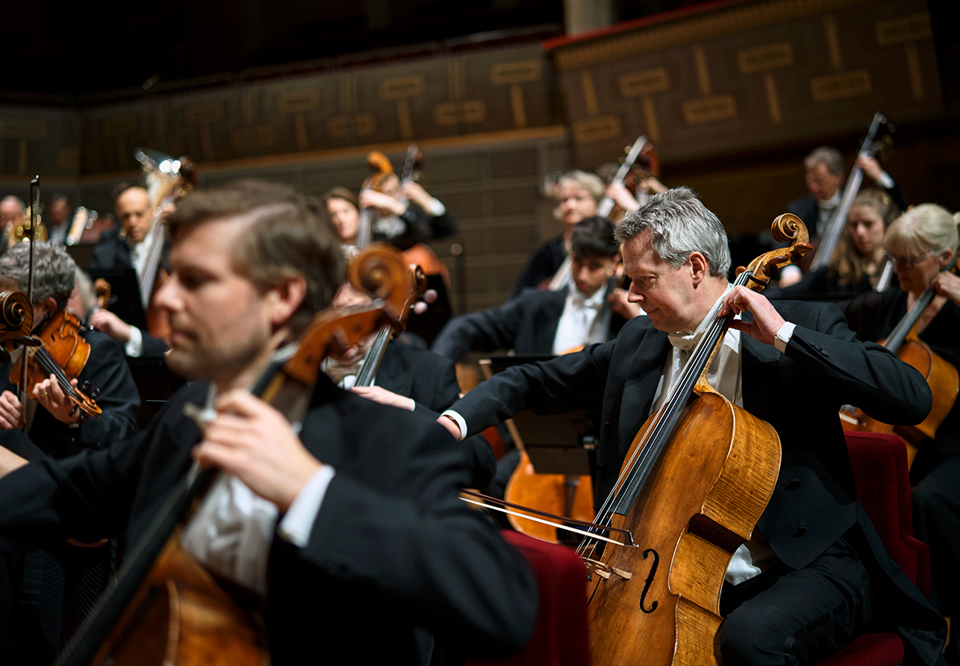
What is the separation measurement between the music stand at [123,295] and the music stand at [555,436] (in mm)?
1959

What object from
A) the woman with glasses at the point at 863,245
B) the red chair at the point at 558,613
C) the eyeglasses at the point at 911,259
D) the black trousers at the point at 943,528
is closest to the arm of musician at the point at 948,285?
the eyeglasses at the point at 911,259

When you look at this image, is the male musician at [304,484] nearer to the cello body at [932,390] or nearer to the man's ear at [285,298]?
the man's ear at [285,298]

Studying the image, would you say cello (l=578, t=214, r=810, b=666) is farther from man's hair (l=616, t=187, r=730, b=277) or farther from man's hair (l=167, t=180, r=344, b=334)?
man's hair (l=167, t=180, r=344, b=334)

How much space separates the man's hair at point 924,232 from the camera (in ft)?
9.64

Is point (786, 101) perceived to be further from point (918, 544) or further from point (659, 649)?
point (659, 649)

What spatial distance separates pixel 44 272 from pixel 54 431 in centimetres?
46

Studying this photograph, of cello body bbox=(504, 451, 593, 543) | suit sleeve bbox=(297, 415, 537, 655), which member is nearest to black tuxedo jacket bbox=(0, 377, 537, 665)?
suit sleeve bbox=(297, 415, 537, 655)

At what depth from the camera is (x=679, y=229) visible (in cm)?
199

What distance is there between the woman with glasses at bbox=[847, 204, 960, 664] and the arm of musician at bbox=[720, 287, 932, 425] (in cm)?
117

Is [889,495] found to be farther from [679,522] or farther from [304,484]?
[304,484]

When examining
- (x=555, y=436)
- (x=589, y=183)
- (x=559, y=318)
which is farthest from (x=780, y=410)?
(x=589, y=183)

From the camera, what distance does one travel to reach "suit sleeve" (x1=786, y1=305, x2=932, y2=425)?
1788 millimetres

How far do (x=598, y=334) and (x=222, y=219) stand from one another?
2606mm

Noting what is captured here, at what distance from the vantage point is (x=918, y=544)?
203cm
